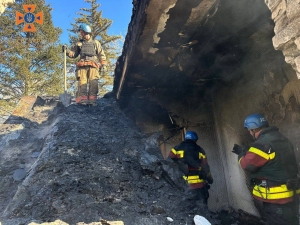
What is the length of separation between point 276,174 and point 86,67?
4918 millimetres

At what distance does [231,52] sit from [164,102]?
216cm

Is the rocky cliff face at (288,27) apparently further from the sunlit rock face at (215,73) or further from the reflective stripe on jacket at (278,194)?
the reflective stripe on jacket at (278,194)

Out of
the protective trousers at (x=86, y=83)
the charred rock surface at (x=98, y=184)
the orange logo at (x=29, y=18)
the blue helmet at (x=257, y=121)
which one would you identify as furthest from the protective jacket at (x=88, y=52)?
the orange logo at (x=29, y=18)

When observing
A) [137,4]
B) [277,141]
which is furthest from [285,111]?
[137,4]

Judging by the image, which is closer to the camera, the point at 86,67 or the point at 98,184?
the point at 98,184

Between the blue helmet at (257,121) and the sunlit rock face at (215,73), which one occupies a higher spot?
the sunlit rock face at (215,73)

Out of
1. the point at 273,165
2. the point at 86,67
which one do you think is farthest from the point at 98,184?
the point at 86,67

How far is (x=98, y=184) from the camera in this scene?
275 cm

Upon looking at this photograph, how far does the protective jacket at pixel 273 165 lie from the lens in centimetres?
229

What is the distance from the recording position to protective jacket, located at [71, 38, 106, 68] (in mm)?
5289

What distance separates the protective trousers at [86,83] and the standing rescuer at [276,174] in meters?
4.12

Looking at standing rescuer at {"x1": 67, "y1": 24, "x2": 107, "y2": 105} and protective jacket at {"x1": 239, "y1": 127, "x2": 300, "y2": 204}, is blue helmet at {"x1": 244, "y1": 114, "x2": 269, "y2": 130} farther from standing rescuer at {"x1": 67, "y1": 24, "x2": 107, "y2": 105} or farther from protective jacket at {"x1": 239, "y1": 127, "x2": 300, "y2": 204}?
standing rescuer at {"x1": 67, "y1": 24, "x2": 107, "y2": 105}

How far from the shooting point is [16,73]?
1256 centimetres

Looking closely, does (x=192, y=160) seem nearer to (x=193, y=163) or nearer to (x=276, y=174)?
(x=193, y=163)
